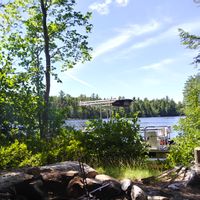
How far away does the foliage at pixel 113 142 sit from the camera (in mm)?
8922

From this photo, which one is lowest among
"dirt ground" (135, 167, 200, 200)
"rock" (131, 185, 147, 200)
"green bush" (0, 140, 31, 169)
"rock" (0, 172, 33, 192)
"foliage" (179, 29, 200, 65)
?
"dirt ground" (135, 167, 200, 200)

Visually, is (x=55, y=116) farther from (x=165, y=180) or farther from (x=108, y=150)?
(x=165, y=180)

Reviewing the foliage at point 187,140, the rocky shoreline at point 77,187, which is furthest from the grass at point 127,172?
the rocky shoreline at point 77,187

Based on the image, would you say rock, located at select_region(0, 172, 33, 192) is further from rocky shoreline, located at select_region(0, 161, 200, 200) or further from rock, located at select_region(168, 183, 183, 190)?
rock, located at select_region(168, 183, 183, 190)

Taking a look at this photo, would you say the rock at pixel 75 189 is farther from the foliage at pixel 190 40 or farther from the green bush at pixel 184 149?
the foliage at pixel 190 40

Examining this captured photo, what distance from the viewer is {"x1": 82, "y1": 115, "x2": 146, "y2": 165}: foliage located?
8.92m

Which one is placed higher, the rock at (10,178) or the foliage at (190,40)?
the foliage at (190,40)

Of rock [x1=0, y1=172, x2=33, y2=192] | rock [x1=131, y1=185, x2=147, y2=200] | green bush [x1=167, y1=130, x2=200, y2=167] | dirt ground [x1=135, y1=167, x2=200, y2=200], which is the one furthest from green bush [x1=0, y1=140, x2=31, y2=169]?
green bush [x1=167, y1=130, x2=200, y2=167]

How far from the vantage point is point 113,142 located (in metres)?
9.10

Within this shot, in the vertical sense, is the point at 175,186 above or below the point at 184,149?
below

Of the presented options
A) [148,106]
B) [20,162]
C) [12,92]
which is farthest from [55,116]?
[148,106]

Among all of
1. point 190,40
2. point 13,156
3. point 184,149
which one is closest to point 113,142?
point 184,149

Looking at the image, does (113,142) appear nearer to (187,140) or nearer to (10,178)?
(187,140)

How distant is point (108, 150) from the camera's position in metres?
8.92
